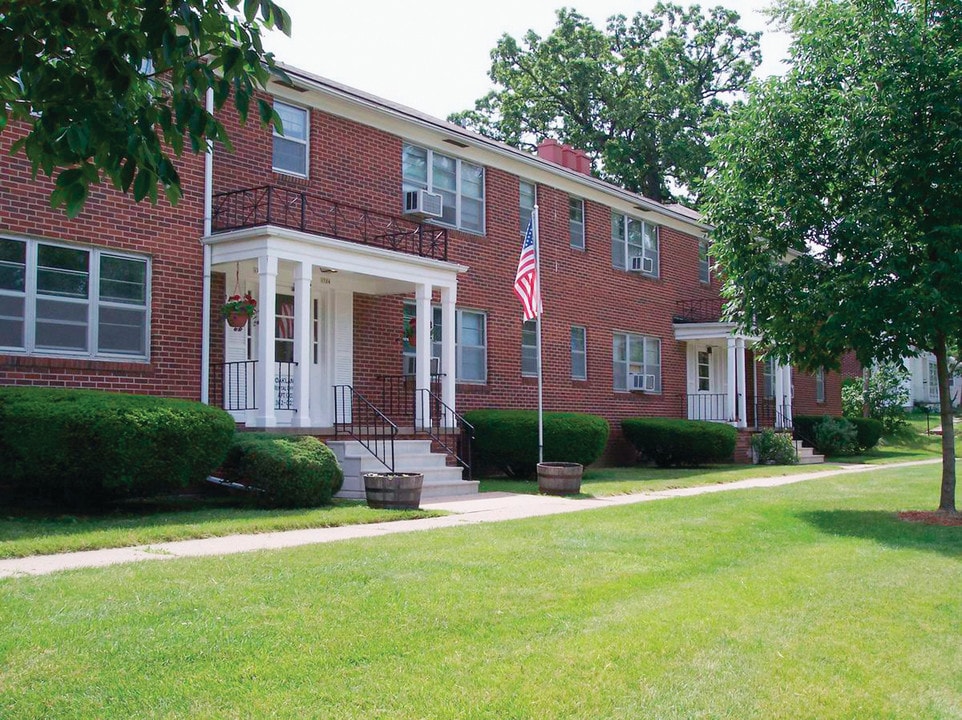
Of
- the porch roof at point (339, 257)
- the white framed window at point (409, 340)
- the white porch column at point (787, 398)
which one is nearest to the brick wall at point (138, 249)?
the porch roof at point (339, 257)

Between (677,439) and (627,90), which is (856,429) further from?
(627,90)

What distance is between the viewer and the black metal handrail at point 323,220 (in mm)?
14633

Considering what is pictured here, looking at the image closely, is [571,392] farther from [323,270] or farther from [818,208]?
[818,208]

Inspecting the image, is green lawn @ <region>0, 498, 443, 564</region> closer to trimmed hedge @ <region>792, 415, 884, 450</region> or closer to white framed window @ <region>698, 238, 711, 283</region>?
white framed window @ <region>698, 238, 711, 283</region>

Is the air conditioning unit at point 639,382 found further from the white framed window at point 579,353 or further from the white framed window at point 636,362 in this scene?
the white framed window at point 579,353

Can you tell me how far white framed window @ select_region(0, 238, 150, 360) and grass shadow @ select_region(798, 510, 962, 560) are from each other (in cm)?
902

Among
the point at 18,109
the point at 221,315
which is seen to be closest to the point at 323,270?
the point at 221,315

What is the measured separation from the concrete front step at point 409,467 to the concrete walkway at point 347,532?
0.26 m

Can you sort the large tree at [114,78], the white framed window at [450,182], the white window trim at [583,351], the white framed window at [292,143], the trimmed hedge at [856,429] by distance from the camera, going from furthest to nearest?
1. the trimmed hedge at [856,429]
2. the white window trim at [583,351]
3. the white framed window at [450,182]
4. the white framed window at [292,143]
5. the large tree at [114,78]

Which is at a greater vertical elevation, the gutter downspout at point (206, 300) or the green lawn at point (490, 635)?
the gutter downspout at point (206, 300)

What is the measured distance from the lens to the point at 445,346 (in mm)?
16812

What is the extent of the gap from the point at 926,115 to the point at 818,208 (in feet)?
5.30

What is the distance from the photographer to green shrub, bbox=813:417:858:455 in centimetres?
2889

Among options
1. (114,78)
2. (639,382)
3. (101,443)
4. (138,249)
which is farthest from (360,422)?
(114,78)
